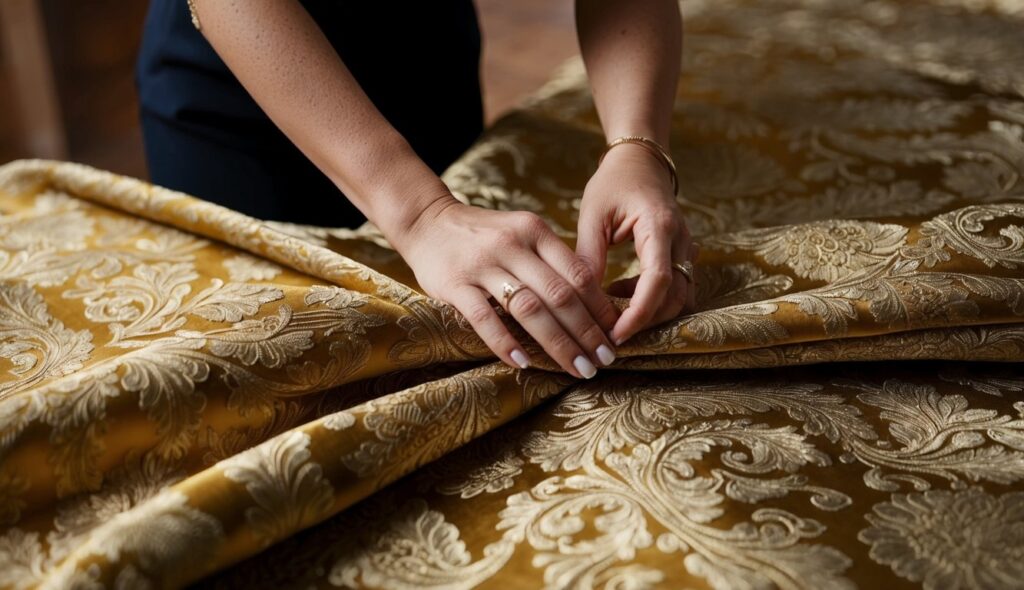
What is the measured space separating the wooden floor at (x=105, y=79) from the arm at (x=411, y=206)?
1.67 m

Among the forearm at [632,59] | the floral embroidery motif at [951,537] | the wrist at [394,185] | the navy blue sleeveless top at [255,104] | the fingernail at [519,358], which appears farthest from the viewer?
the navy blue sleeveless top at [255,104]

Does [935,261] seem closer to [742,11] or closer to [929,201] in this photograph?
[929,201]

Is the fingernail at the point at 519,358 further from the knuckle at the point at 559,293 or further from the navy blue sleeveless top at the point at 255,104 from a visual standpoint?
the navy blue sleeveless top at the point at 255,104

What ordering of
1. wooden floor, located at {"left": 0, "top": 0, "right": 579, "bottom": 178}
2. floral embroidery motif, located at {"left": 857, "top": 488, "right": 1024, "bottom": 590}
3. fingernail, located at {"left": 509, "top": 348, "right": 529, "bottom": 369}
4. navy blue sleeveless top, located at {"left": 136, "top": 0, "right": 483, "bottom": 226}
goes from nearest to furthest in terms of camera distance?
1. floral embroidery motif, located at {"left": 857, "top": 488, "right": 1024, "bottom": 590}
2. fingernail, located at {"left": 509, "top": 348, "right": 529, "bottom": 369}
3. navy blue sleeveless top, located at {"left": 136, "top": 0, "right": 483, "bottom": 226}
4. wooden floor, located at {"left": 0, "top": 0, "right": 579, "bottom": 178}

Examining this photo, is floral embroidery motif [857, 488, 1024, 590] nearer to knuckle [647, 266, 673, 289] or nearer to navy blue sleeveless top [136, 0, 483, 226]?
knuckle [647, 266, 673, 289]

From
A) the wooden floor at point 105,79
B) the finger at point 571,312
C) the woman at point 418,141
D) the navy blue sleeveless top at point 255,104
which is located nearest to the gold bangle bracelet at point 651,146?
the woman at point 418,141

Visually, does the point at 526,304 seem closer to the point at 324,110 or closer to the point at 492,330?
the point at 492,330

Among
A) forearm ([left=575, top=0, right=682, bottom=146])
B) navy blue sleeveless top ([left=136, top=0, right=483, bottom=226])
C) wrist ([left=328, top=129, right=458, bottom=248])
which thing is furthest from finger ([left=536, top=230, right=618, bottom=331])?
navy blue sleeveless top ([left=136, top=0, right=483, bottom=226])

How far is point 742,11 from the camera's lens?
155cm

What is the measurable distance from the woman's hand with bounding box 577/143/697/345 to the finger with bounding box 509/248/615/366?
0.05 ft

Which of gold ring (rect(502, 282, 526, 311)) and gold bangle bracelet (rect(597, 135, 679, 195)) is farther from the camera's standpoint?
gold bangle bracelet (rect(597, 135, 679, 195))

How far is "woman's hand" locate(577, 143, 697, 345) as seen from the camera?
70 centimetres

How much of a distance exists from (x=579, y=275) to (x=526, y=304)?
5 centimetres

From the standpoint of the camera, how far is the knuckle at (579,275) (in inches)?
28.2
